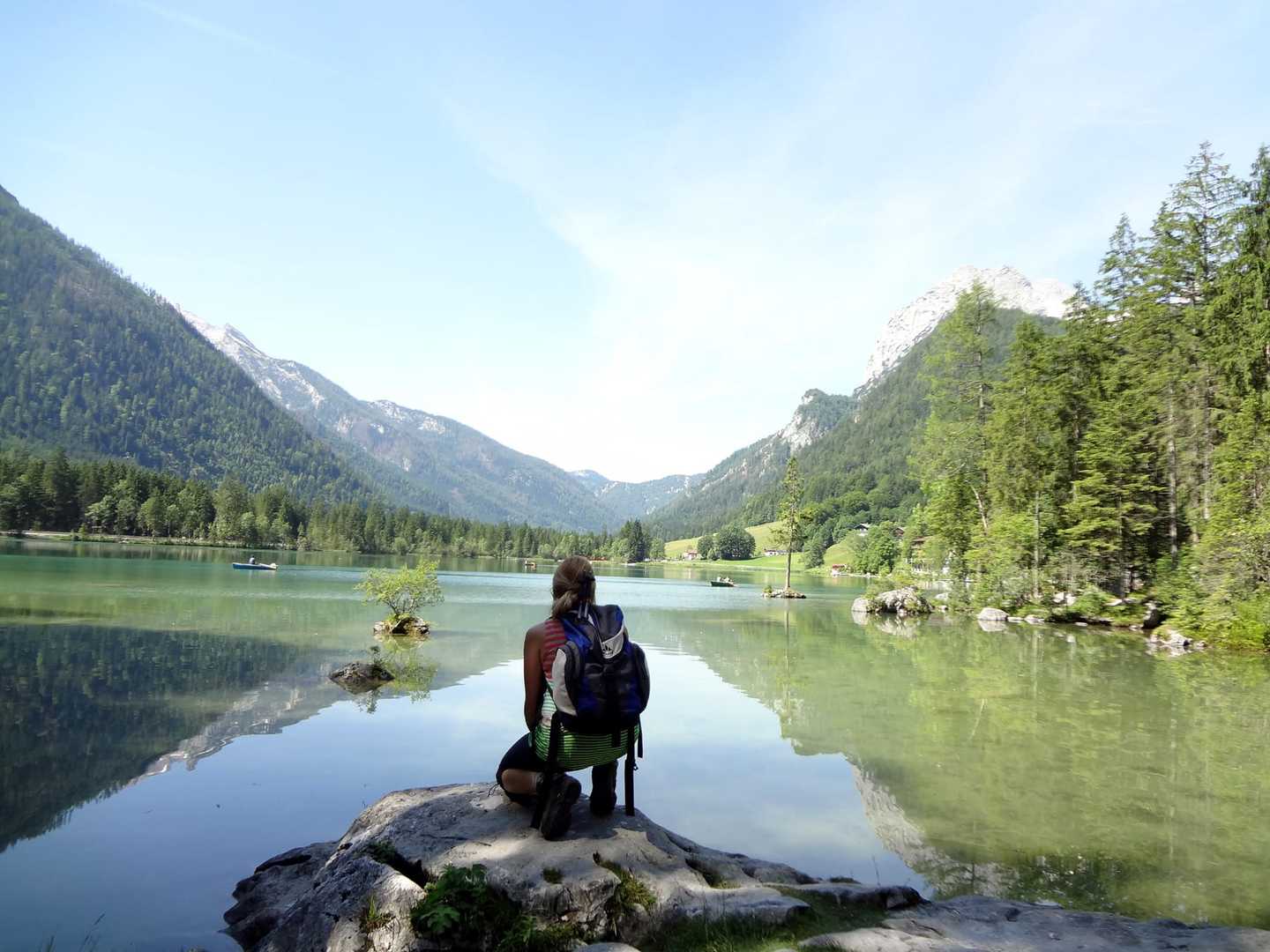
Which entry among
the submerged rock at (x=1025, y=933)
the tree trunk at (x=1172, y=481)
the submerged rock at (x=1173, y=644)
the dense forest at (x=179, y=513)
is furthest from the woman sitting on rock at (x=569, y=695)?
the dense forest at (x=179, y=513)

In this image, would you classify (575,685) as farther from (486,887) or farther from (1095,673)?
(1095,673)

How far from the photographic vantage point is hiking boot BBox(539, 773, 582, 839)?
623 centimetres

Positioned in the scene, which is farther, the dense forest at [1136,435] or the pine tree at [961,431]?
the pine tree at [961,431]

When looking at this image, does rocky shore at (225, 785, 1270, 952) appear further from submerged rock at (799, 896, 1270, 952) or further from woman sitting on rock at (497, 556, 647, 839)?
woman sitting on rock at (497, 556, 647, 839)

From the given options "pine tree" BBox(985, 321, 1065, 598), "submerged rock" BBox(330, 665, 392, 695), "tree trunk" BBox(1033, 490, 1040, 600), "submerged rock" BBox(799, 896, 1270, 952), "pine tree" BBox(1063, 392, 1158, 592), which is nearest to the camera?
"submerged rock" BBox(799, 896, 1270, 952)

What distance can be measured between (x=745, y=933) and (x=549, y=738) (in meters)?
2.07

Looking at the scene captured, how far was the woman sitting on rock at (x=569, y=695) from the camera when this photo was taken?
6.14 meters

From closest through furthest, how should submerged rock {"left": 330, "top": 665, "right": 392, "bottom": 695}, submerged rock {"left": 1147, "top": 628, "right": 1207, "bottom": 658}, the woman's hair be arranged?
the woman's hair
submerged rock {"left": 330, "top": 665, "right": 392, "bottom": 695}
submerged rock {"left": 1147, "top": 628, "right": 1207, "bottom": 658}

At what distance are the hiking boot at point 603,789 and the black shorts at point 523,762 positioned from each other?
1.88 feet

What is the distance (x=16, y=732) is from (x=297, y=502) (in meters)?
168

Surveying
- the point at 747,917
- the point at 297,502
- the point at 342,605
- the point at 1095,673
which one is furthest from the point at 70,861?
the point at 297,502

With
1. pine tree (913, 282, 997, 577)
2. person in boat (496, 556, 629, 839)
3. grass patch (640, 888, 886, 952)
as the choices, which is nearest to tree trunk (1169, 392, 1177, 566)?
pine tree (913, 282, 997, 577)

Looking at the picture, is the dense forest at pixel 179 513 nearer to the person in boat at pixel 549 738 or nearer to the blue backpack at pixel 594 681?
the person in boat at pixel 549 738

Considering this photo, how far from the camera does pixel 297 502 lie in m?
166
